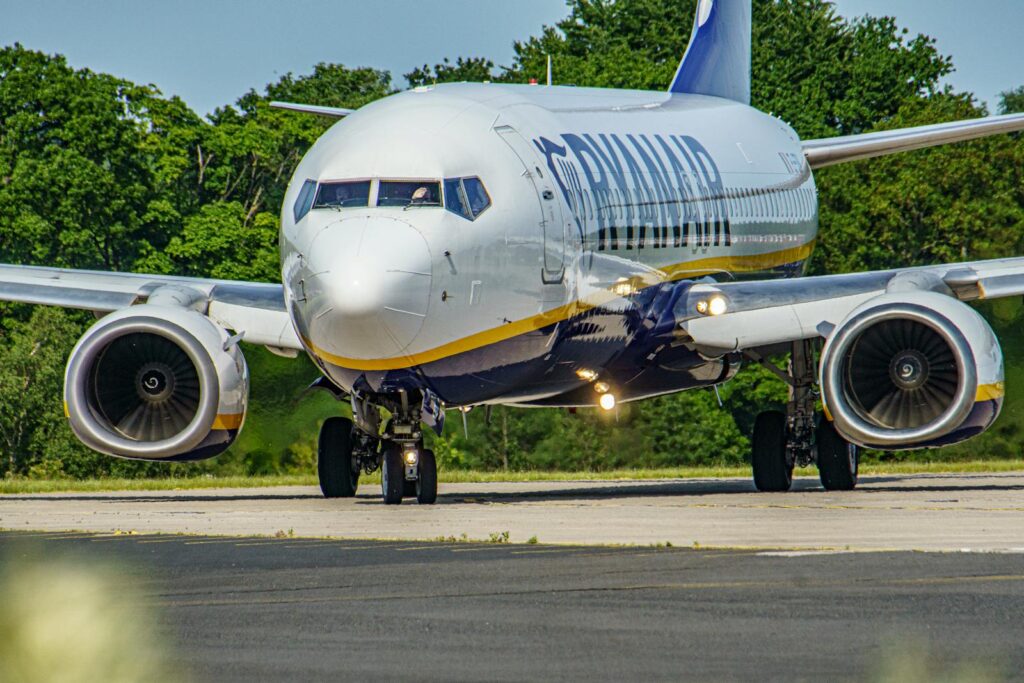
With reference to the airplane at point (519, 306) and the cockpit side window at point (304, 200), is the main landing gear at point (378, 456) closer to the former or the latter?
the airplane at point (519, 306)

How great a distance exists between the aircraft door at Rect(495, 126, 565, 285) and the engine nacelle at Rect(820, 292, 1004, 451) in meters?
2.97

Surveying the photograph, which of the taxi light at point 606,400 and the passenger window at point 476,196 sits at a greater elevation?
the passenger window at point 476,196

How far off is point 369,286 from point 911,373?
6.32 m

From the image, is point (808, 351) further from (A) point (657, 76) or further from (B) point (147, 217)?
(A) point (657, 76)

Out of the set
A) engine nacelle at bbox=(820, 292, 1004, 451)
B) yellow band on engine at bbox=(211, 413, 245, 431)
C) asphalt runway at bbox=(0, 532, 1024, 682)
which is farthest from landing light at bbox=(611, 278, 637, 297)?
asphalt runway at bbox=(0, 532, 1024, 682)

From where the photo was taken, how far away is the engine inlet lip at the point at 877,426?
66.4ft

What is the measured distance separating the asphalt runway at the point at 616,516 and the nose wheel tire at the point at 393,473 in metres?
0.34

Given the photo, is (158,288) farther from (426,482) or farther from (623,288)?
(623,288)

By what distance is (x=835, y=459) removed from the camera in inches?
947

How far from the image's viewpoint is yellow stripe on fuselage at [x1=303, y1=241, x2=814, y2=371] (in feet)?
61.2

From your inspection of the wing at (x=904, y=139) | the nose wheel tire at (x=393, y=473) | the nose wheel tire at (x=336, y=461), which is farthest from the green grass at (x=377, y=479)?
the nose wheel tire at (x=393, y=473)

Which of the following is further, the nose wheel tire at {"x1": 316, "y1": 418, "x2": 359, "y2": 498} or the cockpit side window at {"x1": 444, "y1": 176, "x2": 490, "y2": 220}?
the nose wheel tire at {"x1": 316, "y1": 418, "x2": 359, "y2": 498}

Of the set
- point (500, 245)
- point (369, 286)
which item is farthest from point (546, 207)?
point (369, 286)

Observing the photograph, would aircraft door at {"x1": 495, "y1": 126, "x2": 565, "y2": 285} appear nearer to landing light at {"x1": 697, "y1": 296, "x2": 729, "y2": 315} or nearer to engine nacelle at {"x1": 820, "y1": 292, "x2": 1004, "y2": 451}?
engine nacelle at {"x1": 820, "y1": 292, "x2": 1004, "y2": 451}
